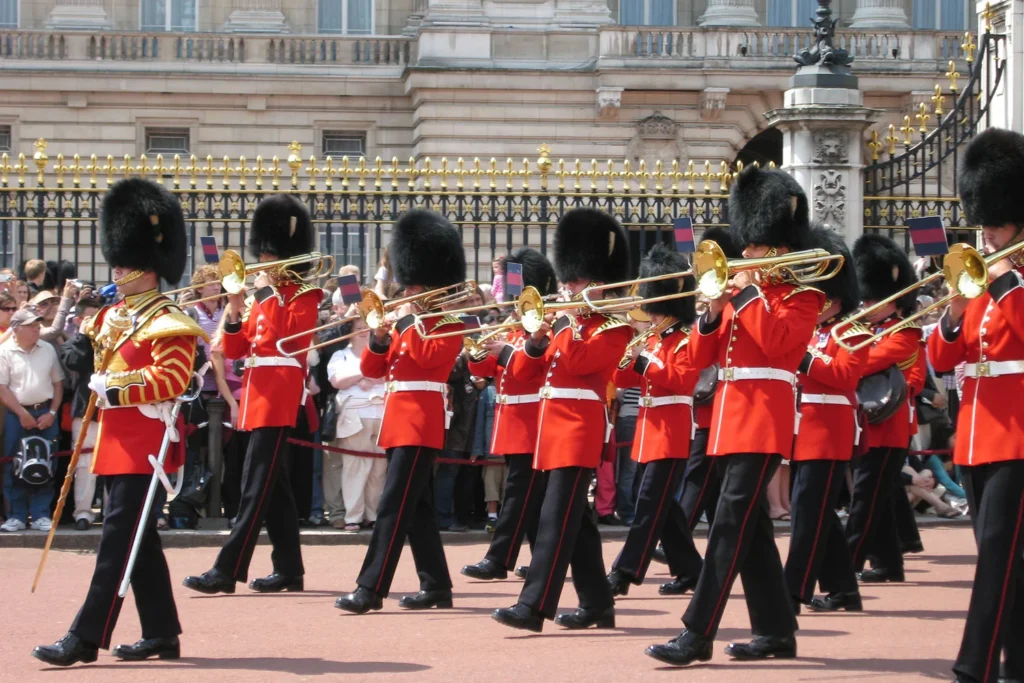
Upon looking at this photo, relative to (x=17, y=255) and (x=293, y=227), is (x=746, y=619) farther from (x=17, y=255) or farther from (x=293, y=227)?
(x=17, y=255)

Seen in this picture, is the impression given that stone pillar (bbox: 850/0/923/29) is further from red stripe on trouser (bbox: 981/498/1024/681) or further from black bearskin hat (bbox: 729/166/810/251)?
red stripe on trouser (bbox: 981/498/1024/681)

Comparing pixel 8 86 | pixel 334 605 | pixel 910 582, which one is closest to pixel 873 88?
pixel 8 86

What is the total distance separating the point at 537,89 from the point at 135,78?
15.9 feet

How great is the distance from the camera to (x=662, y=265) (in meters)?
7.87

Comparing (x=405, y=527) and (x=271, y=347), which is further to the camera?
(x=271, y=347)

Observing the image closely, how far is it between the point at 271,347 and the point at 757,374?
248 cm

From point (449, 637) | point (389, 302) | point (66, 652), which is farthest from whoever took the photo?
point (389, 302)

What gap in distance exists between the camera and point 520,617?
6.43m

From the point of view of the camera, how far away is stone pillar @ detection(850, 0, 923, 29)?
22438mm

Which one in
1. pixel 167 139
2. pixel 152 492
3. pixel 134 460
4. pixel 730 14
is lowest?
pixel 152 492

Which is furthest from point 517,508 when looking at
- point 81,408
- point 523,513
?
point 81,408

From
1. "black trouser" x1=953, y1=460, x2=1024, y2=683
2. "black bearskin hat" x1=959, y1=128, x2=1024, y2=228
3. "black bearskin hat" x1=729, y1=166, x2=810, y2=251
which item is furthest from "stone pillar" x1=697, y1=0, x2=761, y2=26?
"black trouser" x1=953, y1=460, x2=1024, y2=683

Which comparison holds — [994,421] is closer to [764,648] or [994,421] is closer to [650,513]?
[764,648]

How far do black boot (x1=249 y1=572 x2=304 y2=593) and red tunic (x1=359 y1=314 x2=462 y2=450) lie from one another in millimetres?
902
